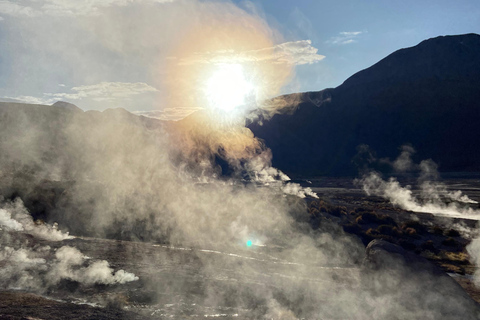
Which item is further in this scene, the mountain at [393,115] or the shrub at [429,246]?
the mountain at [393,115]

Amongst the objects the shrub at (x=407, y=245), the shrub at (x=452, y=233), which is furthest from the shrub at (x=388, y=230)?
the shrub at (x=452, y=233)

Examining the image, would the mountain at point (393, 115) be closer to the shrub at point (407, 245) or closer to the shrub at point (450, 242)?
the shrub at point (450, 242)

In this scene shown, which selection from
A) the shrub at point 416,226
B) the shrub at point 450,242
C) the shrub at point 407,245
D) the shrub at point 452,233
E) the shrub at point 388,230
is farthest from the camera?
the shrub at point 416,226

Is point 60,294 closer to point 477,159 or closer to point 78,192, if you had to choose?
point 78,192

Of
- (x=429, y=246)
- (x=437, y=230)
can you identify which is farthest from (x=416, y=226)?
(x=429, y=246)

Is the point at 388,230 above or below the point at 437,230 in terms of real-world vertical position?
above

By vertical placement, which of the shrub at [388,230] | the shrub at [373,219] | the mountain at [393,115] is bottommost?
the shrub at [373,219]

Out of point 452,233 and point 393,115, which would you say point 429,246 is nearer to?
point 452,233

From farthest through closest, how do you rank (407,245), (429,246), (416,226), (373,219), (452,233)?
(373,219), (416,226), (452,233), (407,245), (429,246)
